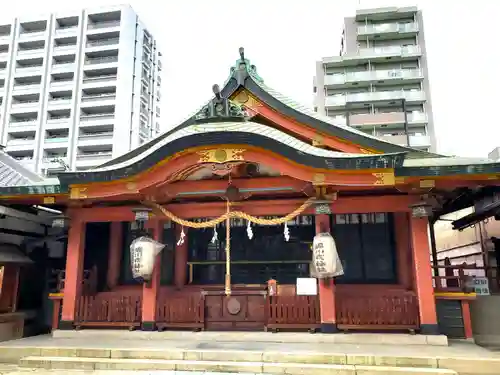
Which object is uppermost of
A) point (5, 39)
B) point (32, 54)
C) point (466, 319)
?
point (5, 39)

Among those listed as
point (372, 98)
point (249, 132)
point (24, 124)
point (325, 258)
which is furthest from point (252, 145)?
point (24, 124)

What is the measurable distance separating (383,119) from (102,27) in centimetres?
4414

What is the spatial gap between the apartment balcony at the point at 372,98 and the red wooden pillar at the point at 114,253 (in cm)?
4982

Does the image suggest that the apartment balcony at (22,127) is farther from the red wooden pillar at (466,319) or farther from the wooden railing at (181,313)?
the red wooden pillar at (466,319)

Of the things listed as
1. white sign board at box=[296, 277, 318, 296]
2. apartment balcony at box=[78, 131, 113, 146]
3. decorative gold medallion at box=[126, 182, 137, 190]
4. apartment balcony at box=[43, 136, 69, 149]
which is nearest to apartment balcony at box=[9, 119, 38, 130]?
apartment balcony at box=[43, 136, 69, 149]

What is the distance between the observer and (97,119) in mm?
59594

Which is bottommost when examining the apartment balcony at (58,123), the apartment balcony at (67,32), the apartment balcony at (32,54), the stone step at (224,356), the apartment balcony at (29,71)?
the stone step at (224,356)

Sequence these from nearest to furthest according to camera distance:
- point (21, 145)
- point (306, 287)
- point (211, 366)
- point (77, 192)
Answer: point (211, 366)
point (306, 287)
point (77, 192)
point (21, 145)

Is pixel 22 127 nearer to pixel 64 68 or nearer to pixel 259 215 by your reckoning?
pixel 64 68

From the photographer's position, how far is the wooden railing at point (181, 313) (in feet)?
38.2

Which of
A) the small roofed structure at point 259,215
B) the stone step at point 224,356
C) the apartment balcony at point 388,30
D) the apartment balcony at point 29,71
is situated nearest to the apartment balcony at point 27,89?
the apartment balcony at point 29,71

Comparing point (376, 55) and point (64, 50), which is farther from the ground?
point (64, 50)

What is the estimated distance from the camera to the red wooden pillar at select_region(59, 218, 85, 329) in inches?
483

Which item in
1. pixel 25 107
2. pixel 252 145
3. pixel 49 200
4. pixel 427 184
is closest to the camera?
pixel 252 145
